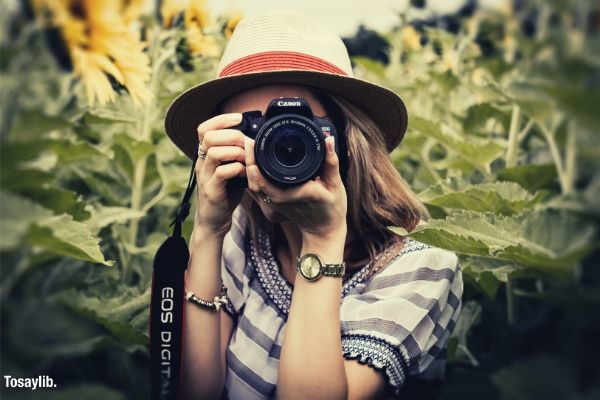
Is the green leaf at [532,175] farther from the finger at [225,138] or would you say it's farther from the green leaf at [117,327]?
the green leaf at [117,327]

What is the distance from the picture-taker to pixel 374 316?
45.3 inches

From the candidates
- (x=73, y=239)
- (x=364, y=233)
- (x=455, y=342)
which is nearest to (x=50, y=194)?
(x=73, y=239)

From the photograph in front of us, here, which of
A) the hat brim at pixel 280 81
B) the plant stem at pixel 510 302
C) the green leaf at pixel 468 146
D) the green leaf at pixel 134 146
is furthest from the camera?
the green leaf at pixel 134 146

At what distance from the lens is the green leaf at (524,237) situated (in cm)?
54

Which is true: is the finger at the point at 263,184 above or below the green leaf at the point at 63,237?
above

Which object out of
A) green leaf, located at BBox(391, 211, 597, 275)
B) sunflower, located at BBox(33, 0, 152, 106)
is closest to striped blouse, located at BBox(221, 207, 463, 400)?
green leaf, located at BBox(391, 211, 597, 275)

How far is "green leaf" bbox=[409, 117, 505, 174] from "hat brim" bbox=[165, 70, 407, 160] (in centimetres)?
9

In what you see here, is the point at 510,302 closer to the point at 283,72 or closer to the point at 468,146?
the point at 468,146

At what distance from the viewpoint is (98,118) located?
4.29 feet

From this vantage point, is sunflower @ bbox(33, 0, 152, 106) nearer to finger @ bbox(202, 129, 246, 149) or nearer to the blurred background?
the blurred background

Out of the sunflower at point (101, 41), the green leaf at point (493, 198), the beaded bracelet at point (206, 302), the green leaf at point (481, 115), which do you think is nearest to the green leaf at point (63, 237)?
the sunflower at point (101, 41)

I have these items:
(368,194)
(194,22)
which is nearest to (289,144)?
(368,194)

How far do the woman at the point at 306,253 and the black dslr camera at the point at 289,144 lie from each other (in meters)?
0.02

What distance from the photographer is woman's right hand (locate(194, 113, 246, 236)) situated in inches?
44.3
